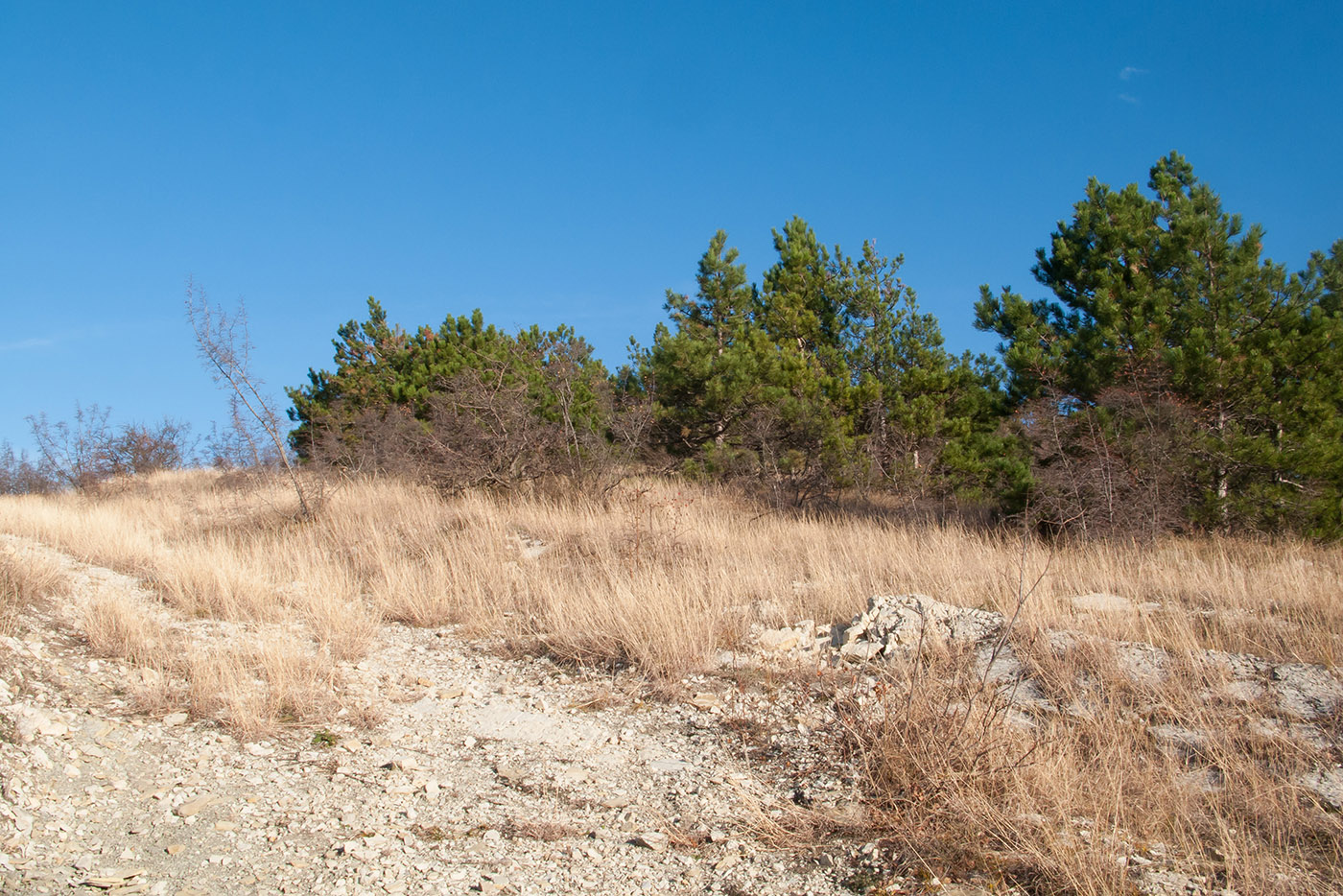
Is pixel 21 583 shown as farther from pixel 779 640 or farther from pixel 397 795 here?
pixel 779 640

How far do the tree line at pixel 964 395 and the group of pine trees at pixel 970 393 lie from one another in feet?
0.12

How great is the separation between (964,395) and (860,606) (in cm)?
987

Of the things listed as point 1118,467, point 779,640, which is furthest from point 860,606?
point 1118,467

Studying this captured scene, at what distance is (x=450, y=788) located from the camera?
3709 millimetres

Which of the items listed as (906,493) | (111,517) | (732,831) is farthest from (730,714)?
(111,517)

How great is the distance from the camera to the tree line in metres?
10.0

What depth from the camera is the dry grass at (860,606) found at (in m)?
3.11

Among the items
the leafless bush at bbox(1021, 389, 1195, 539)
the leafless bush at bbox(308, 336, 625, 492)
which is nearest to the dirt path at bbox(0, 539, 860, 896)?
the leafless bush at bbox(1021, 389, 1195, 539)

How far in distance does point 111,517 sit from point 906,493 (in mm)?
11970

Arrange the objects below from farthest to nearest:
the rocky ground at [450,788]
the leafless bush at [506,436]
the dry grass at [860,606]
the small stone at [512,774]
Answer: the leafless bush at [506,436]
the small stone at [512,774]
the dry grass at [860,606]
the rocky ground at [450,788]

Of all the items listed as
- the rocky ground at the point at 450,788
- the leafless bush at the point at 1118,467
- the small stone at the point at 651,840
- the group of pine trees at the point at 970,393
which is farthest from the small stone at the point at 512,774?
the leafless bush at the point at 1118,467

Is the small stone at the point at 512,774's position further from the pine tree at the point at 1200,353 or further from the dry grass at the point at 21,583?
the pine tree at the point at 1200,353

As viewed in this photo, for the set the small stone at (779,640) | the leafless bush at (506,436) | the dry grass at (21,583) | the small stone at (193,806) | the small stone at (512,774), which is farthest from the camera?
the leafless bush at (506,436)

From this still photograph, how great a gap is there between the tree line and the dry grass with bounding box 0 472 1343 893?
0.99 meters
